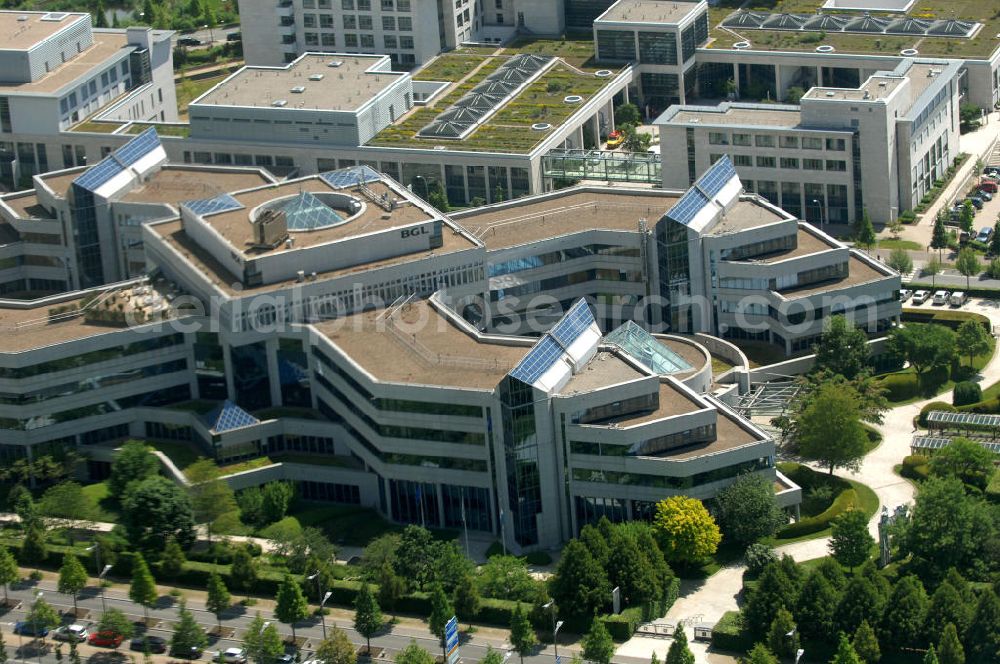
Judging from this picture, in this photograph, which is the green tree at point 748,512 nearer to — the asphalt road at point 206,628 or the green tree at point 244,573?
the asphalt road at point 206,628

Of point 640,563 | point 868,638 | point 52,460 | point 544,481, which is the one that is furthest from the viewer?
point 52,460

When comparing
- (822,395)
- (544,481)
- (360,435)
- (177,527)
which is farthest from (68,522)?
(822,395)

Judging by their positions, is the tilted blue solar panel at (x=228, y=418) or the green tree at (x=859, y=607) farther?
the tilted blue solar panel at (x=228, y=418)

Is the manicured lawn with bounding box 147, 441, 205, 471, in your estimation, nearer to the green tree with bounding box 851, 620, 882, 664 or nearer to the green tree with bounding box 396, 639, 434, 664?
the green tree with bounding box 396, 639, 434, 664

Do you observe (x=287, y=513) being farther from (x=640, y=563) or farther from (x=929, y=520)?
(x=929, y=520)

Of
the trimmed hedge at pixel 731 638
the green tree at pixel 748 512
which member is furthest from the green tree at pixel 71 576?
the green tree at pixel 748 512
